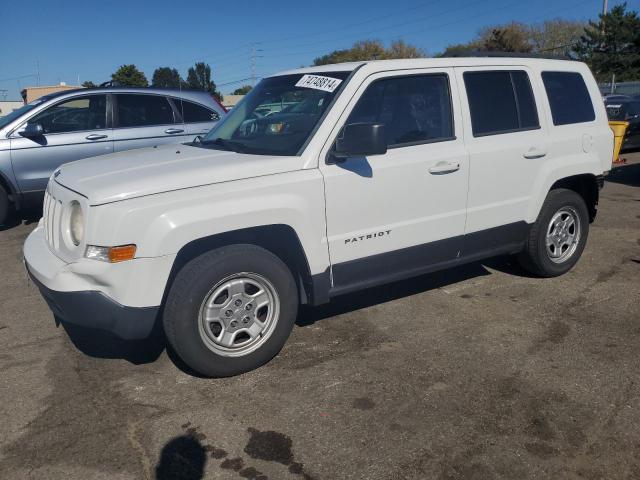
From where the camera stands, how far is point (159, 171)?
3381 millimetres

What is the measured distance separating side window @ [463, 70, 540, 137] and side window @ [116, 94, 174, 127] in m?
4.95

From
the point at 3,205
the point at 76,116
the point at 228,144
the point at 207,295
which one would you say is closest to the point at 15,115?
the point at 76,116

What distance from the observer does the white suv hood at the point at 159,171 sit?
3.15 m

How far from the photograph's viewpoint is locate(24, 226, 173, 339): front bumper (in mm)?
3088

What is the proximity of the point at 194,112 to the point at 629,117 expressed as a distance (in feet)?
36.4

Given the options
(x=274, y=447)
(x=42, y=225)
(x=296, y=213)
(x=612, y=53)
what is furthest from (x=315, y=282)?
(x=612, y=53)

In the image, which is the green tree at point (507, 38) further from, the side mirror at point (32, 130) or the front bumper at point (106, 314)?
the front bumper at point (106, 314)

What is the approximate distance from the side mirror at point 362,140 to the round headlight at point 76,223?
160cm

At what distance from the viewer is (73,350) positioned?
3994mm

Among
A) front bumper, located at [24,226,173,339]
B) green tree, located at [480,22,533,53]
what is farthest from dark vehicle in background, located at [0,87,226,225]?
green tree, located at [480,22,533,53]

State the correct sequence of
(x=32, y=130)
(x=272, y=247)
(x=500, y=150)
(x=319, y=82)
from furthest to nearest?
(x=32, y=130) → (x=500, y=150) → (x=319, y=82) → (x=272, y=247)

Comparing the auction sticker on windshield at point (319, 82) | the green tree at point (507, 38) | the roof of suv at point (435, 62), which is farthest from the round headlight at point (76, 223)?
the green tree at point (507, 38)

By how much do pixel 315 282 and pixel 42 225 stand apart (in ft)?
6.52

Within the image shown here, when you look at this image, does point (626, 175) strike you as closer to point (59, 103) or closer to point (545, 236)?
point (545, 236)
